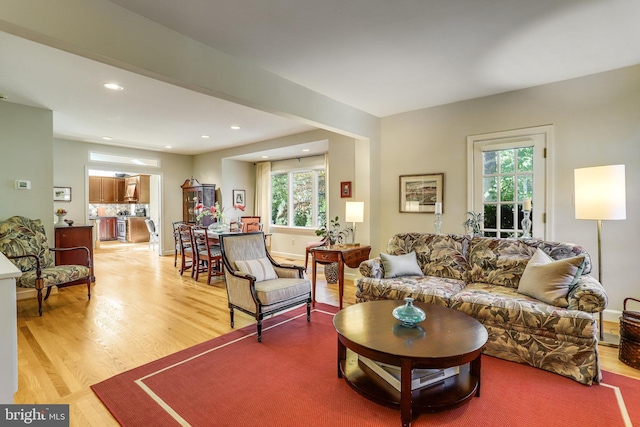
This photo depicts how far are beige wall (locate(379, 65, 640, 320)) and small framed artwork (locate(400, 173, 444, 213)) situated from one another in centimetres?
10

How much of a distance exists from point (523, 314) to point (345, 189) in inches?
131

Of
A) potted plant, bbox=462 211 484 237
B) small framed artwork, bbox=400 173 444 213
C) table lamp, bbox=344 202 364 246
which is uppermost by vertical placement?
small framed artwork, bbox=400 173 444 213

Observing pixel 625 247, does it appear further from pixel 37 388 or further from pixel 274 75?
pixel 37 388

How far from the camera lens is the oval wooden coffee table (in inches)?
66.5

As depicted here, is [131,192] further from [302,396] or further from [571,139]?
[571,139]

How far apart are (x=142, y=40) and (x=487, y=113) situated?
3.84m

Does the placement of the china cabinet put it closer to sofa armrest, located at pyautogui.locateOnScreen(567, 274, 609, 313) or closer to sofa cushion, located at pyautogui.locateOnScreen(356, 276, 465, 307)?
sofa cushion, located at pyautogui.locateOnScreen(356, 276, 465, 307)

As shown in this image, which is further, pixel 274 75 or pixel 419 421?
pixel 274 75

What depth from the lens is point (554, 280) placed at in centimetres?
252

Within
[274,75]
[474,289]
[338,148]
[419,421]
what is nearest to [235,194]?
[338,148]

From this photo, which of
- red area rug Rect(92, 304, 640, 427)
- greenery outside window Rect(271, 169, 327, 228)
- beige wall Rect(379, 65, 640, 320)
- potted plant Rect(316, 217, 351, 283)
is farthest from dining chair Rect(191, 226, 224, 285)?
beige wall Rect(379, 65, 640, 320)

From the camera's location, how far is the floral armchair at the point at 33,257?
11.8 feet

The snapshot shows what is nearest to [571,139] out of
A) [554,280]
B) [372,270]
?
[554,280]

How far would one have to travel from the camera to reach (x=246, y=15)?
229cm
